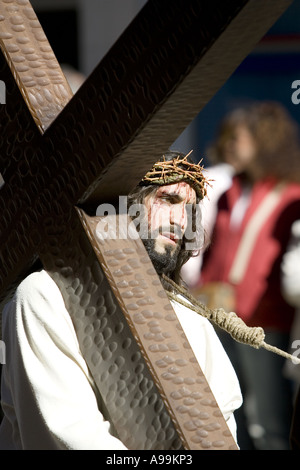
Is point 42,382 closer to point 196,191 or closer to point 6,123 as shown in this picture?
point 6,123

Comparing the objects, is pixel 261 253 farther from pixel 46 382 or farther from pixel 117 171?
pixel 117 171

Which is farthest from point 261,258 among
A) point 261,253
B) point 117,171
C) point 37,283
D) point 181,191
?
point 117,171

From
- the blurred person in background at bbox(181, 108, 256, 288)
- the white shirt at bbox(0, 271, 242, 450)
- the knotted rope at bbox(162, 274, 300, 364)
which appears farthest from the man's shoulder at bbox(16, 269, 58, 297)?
the blurred person in background at bbox(181, 108, 256, 288)

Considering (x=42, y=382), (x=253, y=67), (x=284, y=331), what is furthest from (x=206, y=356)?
(x=253, y=67)

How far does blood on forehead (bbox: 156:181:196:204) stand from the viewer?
2.70m

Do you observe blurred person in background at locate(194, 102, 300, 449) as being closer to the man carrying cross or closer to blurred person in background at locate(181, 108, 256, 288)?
blurred person in background at locate(181, 108, 256, 288)

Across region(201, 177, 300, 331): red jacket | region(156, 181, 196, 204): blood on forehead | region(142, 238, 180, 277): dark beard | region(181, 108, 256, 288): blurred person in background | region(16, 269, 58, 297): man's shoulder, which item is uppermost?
region(181, 108, 256, 288): blurred person in background

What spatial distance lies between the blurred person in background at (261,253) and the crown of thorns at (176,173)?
233cm

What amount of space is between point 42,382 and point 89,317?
0.63 feet

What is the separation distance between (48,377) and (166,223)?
0.59m

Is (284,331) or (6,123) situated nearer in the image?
(6,123)

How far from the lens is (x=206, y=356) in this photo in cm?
268

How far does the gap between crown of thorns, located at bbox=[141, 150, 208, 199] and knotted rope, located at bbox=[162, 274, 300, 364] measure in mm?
284
